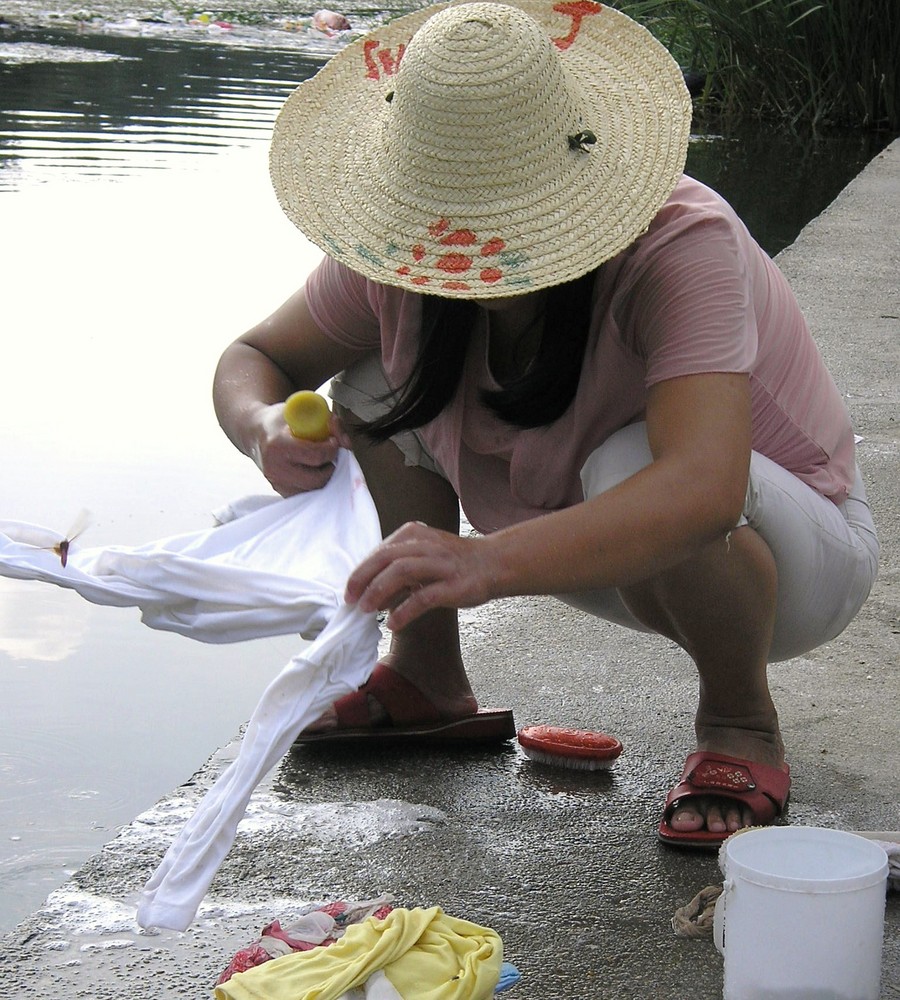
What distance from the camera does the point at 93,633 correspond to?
2959 mm

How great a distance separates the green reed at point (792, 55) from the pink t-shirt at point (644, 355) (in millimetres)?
7409

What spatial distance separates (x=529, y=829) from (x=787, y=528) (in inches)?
21.7

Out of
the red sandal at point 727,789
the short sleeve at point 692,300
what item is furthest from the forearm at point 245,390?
the red sandal at point 727,789

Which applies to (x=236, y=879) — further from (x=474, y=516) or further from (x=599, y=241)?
(x=599, y=241)

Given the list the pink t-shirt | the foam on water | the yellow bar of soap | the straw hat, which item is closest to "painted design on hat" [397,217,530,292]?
the straw hat

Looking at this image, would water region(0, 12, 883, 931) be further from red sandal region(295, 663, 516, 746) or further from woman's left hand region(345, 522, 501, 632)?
woman's left hand region(345, 522, 501, 632)

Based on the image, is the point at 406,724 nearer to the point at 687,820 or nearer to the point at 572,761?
the point at 572,761

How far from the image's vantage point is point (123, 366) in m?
4.54

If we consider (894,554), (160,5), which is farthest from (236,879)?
(160,5)

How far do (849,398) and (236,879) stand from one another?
250cm

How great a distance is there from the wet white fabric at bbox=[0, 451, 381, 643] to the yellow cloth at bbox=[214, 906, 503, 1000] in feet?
1.20

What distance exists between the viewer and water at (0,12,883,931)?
8.16 ft

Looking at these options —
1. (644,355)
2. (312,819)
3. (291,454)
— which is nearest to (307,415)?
(291,454)

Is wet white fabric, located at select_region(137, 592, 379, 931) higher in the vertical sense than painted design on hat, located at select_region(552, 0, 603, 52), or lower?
lower
